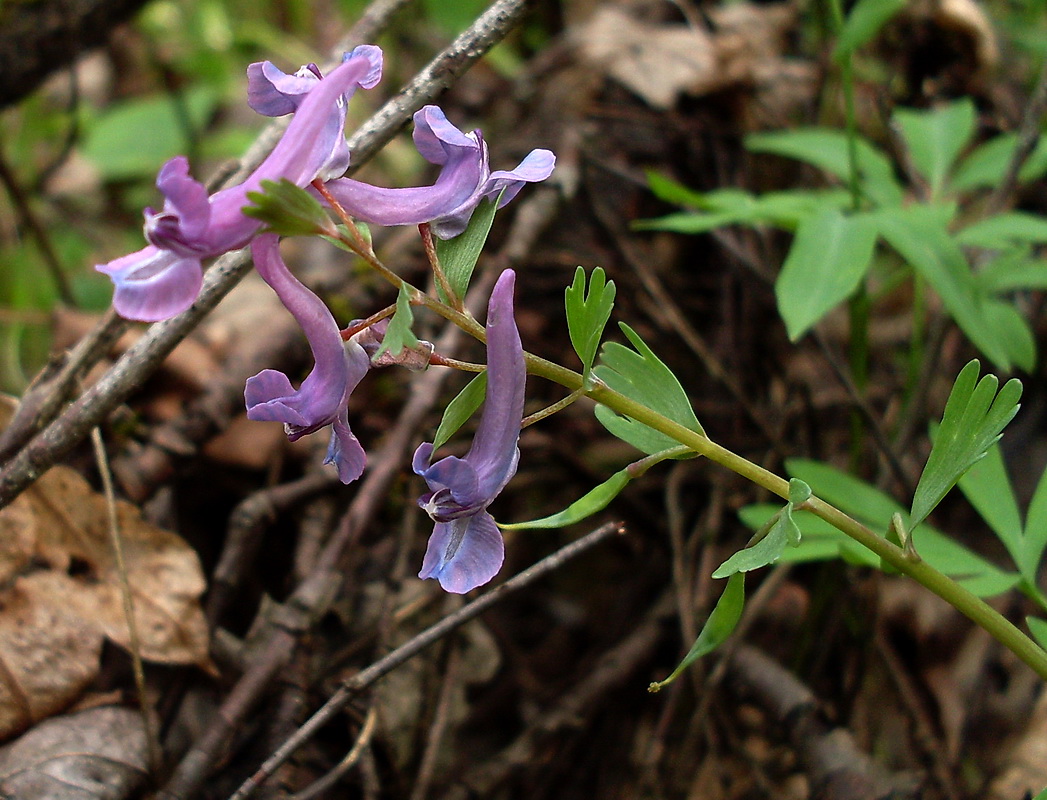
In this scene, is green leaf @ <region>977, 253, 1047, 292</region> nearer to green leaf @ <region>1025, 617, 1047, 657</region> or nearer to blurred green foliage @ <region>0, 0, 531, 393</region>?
green leaf @ <region>1025, 617, 1047, 657</region>

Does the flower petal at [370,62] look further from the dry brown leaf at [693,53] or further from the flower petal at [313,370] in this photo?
the dry brown leaf at [693,53]

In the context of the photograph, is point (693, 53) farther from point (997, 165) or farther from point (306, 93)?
point (306, 93)

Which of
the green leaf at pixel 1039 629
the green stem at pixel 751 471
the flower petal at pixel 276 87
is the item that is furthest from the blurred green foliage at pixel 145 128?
the green leaf at pixel 1039 629

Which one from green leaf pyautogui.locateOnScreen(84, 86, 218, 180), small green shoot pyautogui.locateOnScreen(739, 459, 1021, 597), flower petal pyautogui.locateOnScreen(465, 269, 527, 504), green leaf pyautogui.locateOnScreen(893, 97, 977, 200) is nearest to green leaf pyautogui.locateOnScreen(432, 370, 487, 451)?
flower petal pyautogui.locateOnScreen(465, 269, 527, 504)

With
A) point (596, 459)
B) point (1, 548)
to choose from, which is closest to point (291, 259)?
point (596, 459)

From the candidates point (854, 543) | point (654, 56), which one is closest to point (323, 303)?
point (854, 543)

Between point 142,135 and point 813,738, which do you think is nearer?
point 813,738
